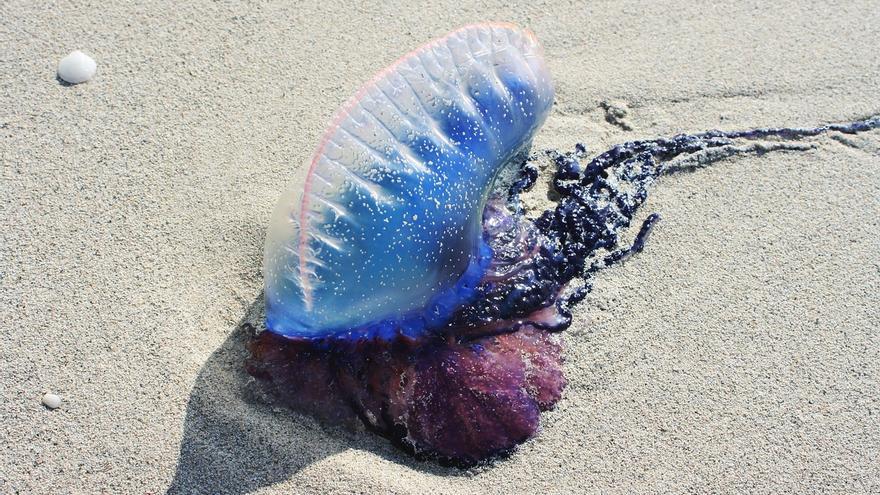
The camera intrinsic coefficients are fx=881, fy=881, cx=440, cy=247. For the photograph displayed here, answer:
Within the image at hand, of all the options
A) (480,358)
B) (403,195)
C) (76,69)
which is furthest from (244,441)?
(76,69)

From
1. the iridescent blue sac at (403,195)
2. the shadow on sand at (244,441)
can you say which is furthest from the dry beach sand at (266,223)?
the iridescent blue sac at (403,195)

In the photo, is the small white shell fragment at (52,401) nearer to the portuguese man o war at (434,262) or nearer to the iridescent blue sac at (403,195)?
the portuguese man o war at (434,262)

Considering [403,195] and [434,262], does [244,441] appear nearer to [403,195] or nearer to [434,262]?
[434,262]

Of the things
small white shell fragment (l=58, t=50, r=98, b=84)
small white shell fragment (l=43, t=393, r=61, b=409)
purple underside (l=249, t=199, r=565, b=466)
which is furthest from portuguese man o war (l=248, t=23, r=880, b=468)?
small white shell fragment (l=58, t=50, r=98, b=84)

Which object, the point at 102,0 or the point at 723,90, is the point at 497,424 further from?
the point at 102,0

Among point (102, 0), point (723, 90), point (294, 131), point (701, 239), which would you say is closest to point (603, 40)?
point (723, 90)

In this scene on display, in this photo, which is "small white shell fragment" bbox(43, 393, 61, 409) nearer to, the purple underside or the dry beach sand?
the dry beach sand
